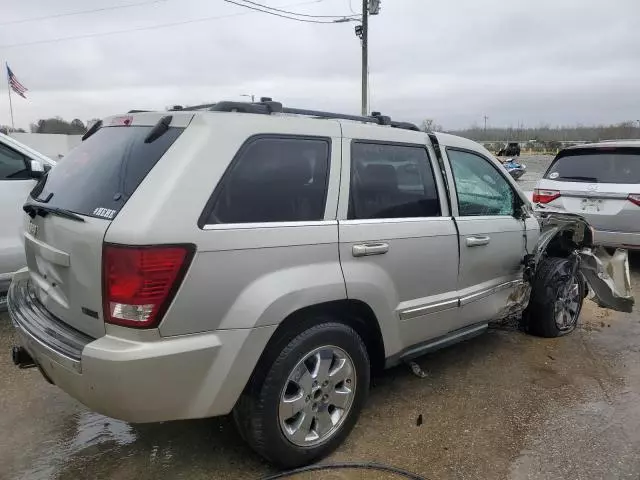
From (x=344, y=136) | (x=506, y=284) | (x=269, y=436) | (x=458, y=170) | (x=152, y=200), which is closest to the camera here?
(x=152, y=200)

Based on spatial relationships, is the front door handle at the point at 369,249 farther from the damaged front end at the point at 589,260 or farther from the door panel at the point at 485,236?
the damaged front end at the point at 589,260

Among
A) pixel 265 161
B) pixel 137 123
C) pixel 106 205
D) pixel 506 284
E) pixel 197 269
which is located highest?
pixel 137 123

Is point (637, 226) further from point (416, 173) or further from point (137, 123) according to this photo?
point (137, 123)

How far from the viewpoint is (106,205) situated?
2449mm

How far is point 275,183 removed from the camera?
267 centimetres

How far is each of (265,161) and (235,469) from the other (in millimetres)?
1647

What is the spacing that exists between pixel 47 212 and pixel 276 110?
1321 mm

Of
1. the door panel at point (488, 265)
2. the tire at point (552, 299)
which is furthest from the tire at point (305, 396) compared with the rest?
the tire at point (552, 299)

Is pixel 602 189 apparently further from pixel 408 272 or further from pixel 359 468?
pixel 359 468

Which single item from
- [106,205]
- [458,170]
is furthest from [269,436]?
[458,170]

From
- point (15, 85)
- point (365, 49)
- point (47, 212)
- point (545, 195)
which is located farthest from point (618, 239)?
point (15, 85)

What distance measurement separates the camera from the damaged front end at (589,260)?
498 centimetres

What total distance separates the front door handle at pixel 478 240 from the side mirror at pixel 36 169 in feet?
12.9

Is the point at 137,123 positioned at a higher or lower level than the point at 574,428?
higher
